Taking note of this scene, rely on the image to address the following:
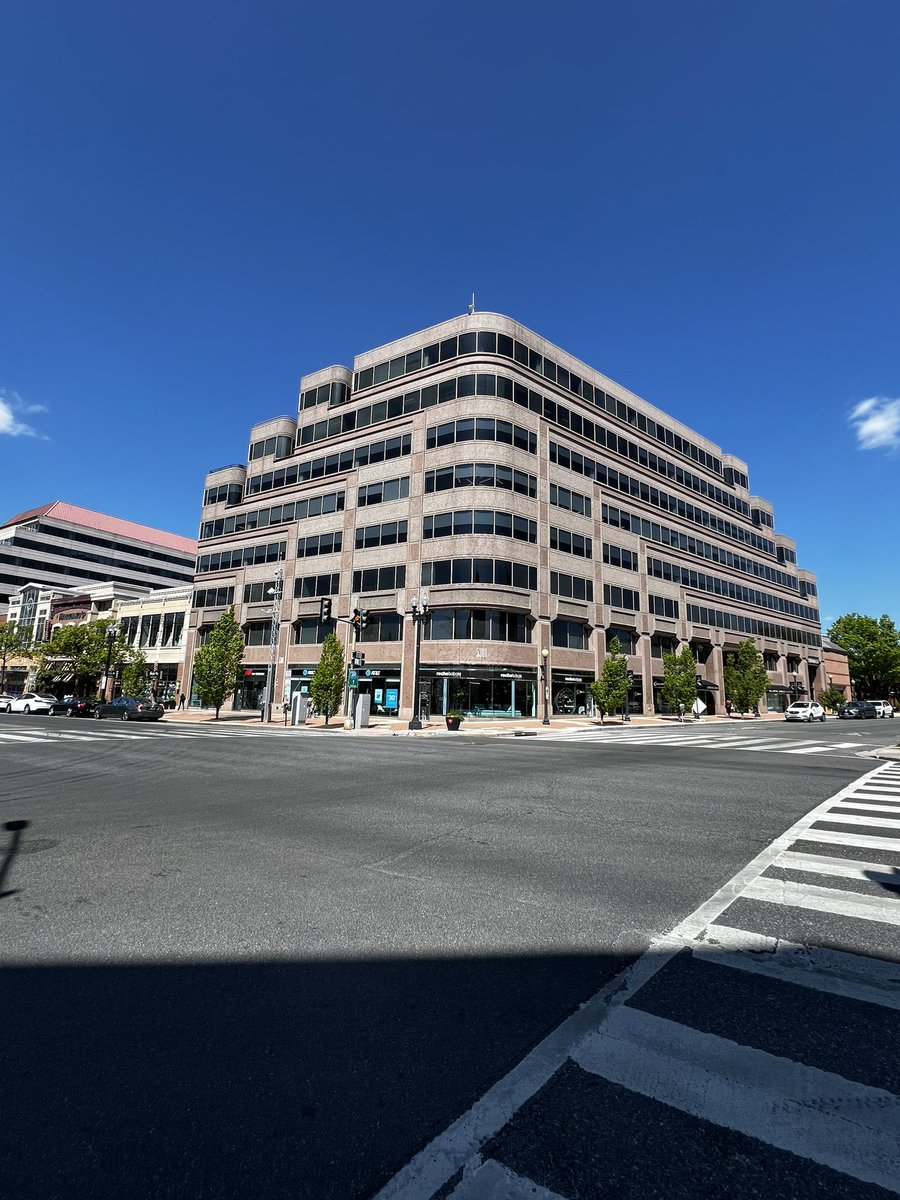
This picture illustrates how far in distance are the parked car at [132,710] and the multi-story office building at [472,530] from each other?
10.3 m

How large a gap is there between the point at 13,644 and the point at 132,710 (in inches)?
1442

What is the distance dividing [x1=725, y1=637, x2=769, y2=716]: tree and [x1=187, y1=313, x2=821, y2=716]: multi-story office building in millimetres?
1709

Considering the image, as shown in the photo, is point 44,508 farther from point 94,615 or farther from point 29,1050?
point 29,1050

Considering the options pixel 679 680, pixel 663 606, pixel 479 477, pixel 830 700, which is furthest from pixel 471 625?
pixel 830 700

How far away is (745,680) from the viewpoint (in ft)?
192

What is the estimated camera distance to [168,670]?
60.5 m

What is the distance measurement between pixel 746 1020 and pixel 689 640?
58399 millimetres

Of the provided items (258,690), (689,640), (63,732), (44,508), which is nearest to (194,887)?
(63,732)

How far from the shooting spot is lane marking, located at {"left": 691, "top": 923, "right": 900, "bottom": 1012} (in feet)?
11.9

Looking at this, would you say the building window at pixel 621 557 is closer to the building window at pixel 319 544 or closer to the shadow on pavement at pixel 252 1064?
the building window at pixel 319 544

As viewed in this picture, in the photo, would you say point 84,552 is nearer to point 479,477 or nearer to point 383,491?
point 383,491

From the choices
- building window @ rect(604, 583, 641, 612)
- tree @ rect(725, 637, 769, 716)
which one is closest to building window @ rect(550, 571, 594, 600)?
building window @ rect(604, 583, 641, 612)

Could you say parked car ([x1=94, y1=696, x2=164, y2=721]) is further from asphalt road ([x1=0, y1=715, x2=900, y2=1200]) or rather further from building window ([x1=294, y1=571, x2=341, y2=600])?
asphalt road ([x1=0, y1=715, x2=900, y2=1200])

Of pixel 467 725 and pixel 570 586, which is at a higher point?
pixel 570 586
